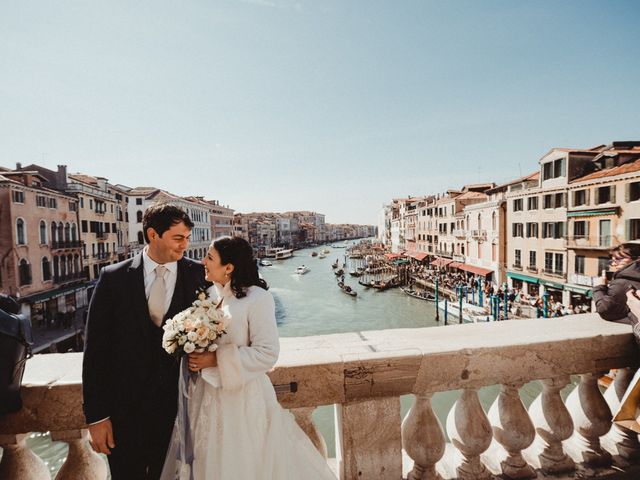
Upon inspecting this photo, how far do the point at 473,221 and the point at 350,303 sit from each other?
46.5ft

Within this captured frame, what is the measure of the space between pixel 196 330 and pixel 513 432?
5.30 ft

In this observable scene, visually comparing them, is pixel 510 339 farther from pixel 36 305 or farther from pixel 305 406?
pixel 36 305

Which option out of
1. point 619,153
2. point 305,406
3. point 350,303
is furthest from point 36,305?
point 619,153

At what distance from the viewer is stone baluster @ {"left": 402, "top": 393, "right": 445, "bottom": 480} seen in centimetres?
171

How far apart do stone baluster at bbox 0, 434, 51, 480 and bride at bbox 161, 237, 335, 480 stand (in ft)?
1.85

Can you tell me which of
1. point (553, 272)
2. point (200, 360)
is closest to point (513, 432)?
point (200, 360)

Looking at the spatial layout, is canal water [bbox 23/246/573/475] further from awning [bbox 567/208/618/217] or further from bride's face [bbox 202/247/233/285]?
bride's face [bbox 202/247/233/285]

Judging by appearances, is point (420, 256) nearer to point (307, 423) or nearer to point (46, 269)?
point (46, 269)

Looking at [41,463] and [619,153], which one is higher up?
[619,153]

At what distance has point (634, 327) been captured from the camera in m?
1.87

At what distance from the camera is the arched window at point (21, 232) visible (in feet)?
71.3

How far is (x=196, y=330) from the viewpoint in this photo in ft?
4.55

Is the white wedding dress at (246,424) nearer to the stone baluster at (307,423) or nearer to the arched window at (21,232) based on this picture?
the stone baluster at (307,423)

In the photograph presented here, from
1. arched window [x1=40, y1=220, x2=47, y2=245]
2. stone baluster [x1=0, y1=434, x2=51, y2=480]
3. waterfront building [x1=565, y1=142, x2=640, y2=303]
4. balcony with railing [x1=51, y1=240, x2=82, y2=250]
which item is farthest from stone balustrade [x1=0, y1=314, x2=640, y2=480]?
balcony with railing [x1=51, y1=240, x2=82, y2=250]
